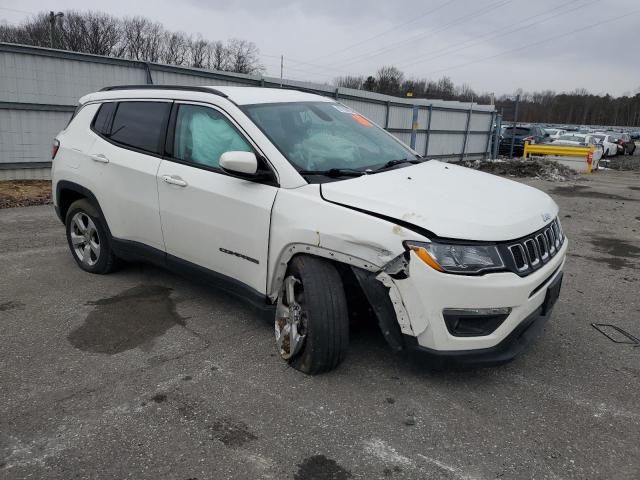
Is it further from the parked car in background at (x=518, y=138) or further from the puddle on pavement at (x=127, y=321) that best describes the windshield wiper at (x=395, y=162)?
the parked car in background at (x=518, y=138)

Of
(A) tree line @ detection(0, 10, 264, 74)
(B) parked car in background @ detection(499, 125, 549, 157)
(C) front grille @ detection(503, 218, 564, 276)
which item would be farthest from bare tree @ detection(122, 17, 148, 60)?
(C) front grille @ detection(503, 218, 564, 276)

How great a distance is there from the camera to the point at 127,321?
13.0 feet

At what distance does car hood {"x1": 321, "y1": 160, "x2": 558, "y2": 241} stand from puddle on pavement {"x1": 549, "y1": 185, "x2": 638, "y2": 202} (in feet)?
33.0

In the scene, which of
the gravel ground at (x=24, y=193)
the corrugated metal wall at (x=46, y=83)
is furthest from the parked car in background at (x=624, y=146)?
the gravel ground at (x=24, y=193)

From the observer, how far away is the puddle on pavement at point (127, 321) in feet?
11.8

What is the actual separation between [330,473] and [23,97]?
10416 mm

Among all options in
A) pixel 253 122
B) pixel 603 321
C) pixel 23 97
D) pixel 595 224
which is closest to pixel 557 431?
pixel 603 321

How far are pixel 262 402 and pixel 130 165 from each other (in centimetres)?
234

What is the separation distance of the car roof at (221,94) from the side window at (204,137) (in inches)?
4.7

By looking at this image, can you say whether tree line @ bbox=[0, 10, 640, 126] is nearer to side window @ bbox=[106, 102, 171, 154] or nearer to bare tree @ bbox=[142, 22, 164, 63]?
bare tree @ bbox=[142, 22, 164, 63]

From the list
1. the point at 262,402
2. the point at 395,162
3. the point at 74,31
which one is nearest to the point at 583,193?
the point at 395,162

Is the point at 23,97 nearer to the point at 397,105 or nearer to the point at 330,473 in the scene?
the point at 330,473

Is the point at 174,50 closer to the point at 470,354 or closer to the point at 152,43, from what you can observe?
the point at 152,43

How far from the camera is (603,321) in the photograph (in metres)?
4.27
